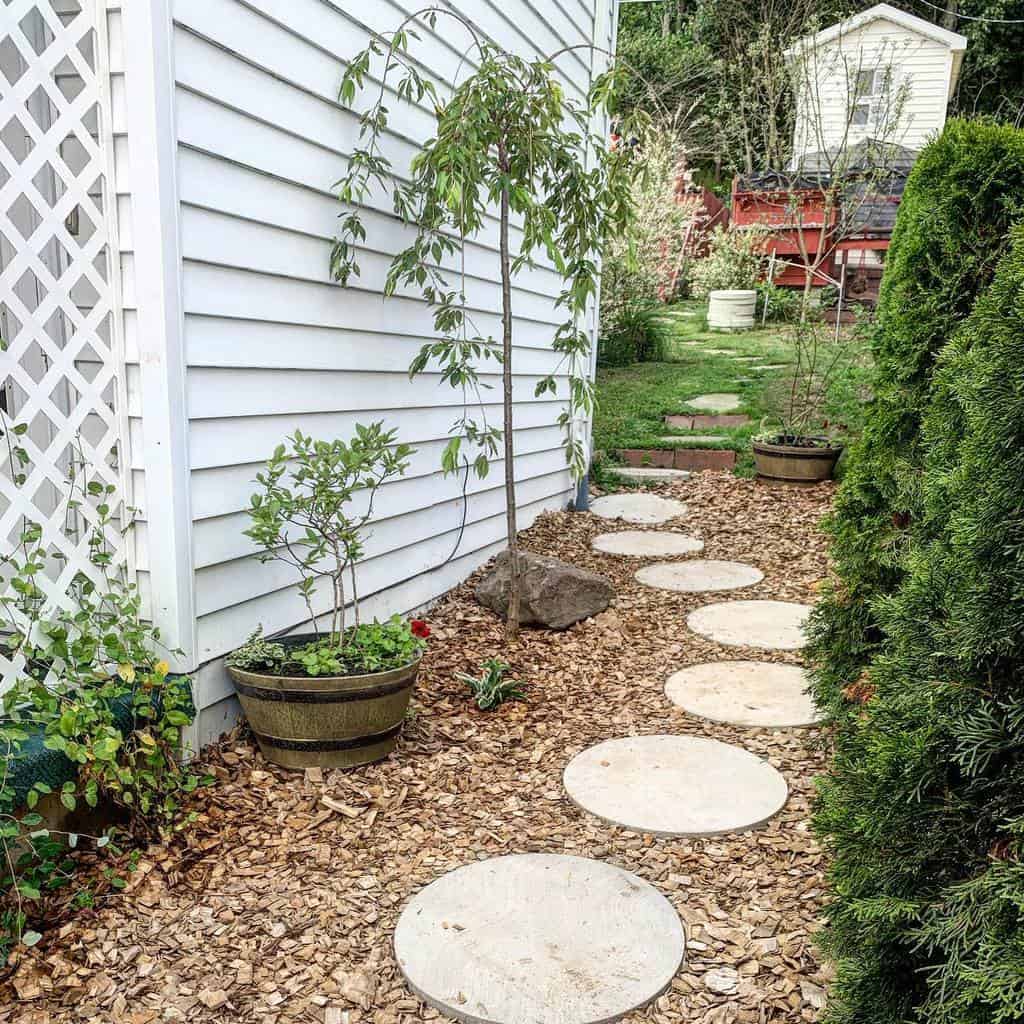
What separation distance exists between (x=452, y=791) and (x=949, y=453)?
5.49 feet

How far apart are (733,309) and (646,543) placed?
6774mm

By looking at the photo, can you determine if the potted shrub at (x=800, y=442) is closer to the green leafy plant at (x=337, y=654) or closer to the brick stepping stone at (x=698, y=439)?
the brick stepping stone at (x=698, y=439)

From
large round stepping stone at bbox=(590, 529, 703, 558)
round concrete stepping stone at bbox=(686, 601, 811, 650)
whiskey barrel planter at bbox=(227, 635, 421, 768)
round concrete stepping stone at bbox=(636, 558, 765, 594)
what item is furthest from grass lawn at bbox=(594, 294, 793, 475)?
whiskey barrel planter at bbox=(227, 635, 421, 768)

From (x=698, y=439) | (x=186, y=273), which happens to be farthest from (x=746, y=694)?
(x=698, y=439)

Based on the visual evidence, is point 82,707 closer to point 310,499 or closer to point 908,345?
point 310,499

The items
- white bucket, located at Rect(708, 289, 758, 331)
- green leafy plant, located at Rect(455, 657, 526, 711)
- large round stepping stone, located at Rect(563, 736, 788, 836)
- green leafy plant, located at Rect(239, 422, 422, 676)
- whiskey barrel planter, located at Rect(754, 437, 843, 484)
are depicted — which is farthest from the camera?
white bucket, located at Rect(708, 289, 758, 331)

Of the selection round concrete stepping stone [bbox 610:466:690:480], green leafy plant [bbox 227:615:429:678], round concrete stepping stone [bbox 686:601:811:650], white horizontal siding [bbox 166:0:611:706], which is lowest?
round concrete stepping stone [bbox 686:601:811:650]

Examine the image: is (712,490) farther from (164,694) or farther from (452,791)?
(164,694)

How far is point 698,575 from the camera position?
177 inches

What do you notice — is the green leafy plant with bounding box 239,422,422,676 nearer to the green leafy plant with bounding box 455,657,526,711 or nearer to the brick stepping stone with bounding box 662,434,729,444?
the green leafy plant with bounding box 455,657,526,711

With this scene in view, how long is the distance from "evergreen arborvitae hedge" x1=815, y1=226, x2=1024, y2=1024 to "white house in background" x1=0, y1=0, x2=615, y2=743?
6.08ft

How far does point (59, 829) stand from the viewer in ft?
6.88

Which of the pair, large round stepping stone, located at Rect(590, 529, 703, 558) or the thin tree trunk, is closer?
the thin tree trunk

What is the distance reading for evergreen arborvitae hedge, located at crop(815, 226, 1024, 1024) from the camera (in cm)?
107
